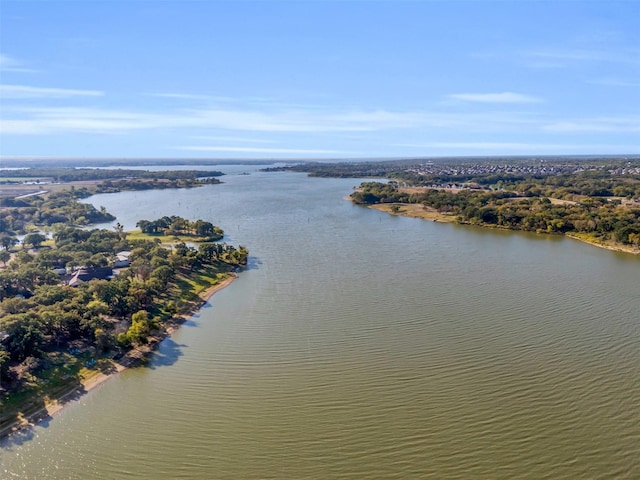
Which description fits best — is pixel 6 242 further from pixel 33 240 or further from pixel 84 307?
pixel 84 307

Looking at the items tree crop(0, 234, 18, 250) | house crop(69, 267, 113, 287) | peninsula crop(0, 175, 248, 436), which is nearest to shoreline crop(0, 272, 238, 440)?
peninsula crop(0, 175, 248, 436)

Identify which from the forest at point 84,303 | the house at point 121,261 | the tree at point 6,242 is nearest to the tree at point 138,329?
the forest at point 84,303

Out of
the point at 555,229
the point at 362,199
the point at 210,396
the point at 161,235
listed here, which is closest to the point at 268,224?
the point at 161,235

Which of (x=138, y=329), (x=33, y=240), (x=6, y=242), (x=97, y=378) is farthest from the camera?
(x=33, y=240)

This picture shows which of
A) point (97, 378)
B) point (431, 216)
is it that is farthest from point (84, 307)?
point (431, 216)

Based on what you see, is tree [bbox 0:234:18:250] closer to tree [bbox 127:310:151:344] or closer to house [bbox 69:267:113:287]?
house [bbox 69:267:113:287]

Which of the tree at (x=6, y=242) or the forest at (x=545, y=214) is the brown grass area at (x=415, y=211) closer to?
the forest at (x=545, y=214)

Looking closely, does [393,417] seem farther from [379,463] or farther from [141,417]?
[141,417]
